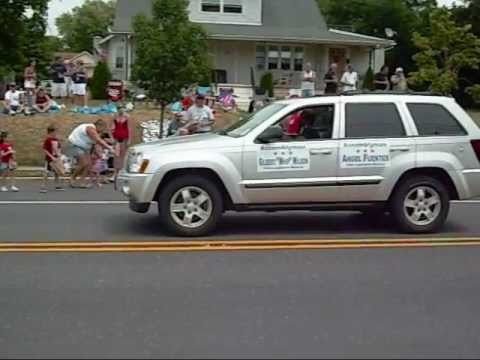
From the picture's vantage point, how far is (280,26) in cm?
4222

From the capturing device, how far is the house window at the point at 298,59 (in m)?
41.5

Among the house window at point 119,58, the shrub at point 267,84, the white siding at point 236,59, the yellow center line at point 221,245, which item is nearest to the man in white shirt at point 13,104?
the shrub at point 267,84

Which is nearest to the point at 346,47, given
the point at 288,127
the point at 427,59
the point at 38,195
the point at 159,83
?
the point at 427,59

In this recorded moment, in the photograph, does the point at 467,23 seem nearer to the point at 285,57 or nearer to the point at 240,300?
the point at 285,57

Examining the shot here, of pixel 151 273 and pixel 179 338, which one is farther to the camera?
pixel 151 273

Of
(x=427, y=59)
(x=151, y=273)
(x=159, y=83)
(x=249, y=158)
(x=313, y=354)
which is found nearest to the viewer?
(x=313, y=354)

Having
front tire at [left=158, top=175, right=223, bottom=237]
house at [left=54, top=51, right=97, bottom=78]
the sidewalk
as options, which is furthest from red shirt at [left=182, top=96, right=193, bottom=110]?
house at [left=54, top=51, right=97, bottom=78]

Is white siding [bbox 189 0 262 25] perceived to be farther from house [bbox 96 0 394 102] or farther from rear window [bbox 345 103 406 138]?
rear window [bbox 345 103 406 138]

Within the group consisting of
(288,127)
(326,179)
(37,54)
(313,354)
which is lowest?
(313,354)

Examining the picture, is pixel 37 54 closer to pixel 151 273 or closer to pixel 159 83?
pixel 159 83

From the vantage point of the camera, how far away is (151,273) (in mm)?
7859

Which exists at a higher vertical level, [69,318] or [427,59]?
[427,59]

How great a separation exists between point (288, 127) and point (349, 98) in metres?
0.94

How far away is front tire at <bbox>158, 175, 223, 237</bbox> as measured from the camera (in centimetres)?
986
